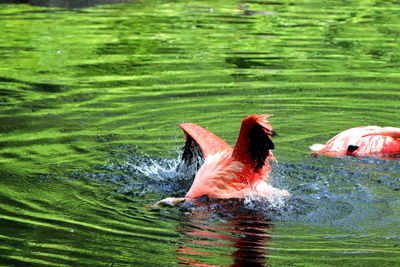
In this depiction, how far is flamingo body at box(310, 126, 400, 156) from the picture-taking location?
7.12 meters

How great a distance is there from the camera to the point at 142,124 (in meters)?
8.30

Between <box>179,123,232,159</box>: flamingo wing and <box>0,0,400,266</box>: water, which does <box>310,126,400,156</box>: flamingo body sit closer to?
<box>0,0,400,266</box>: water

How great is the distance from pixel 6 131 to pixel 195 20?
844 centimetres

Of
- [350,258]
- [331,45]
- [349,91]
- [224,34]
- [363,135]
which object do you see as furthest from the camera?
[224,34]

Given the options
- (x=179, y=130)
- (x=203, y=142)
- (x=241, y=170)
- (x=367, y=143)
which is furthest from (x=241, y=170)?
(x=179, y=130)

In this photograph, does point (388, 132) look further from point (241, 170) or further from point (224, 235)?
point (224, 235)

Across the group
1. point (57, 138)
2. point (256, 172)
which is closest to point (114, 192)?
point (256, 172)

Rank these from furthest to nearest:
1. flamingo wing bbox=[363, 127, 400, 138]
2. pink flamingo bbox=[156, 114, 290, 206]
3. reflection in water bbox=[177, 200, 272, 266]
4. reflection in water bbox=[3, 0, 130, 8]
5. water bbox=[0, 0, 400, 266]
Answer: reflection in water bbox=[3, 0, 130, 8] → flamingo wing bbox=[363, 127, 400, 138] → pink flamingo bbox=[156, 114, 290, 206] → water bbox=[0, 0, 400, 266] → reflection in water bbox=[177, 200, 272, 266]

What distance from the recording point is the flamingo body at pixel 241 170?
566cm

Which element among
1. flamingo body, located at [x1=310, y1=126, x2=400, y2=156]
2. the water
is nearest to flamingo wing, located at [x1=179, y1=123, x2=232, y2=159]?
the water

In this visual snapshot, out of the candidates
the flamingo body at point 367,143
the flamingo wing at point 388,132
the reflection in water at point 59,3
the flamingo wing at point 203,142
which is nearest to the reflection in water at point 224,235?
the flamingo wing at point 203,142

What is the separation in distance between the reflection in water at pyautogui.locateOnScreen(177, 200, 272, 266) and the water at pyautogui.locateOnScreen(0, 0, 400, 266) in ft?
0.05

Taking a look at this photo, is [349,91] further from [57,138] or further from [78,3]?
[78,3]

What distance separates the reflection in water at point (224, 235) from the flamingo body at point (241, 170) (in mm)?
107
